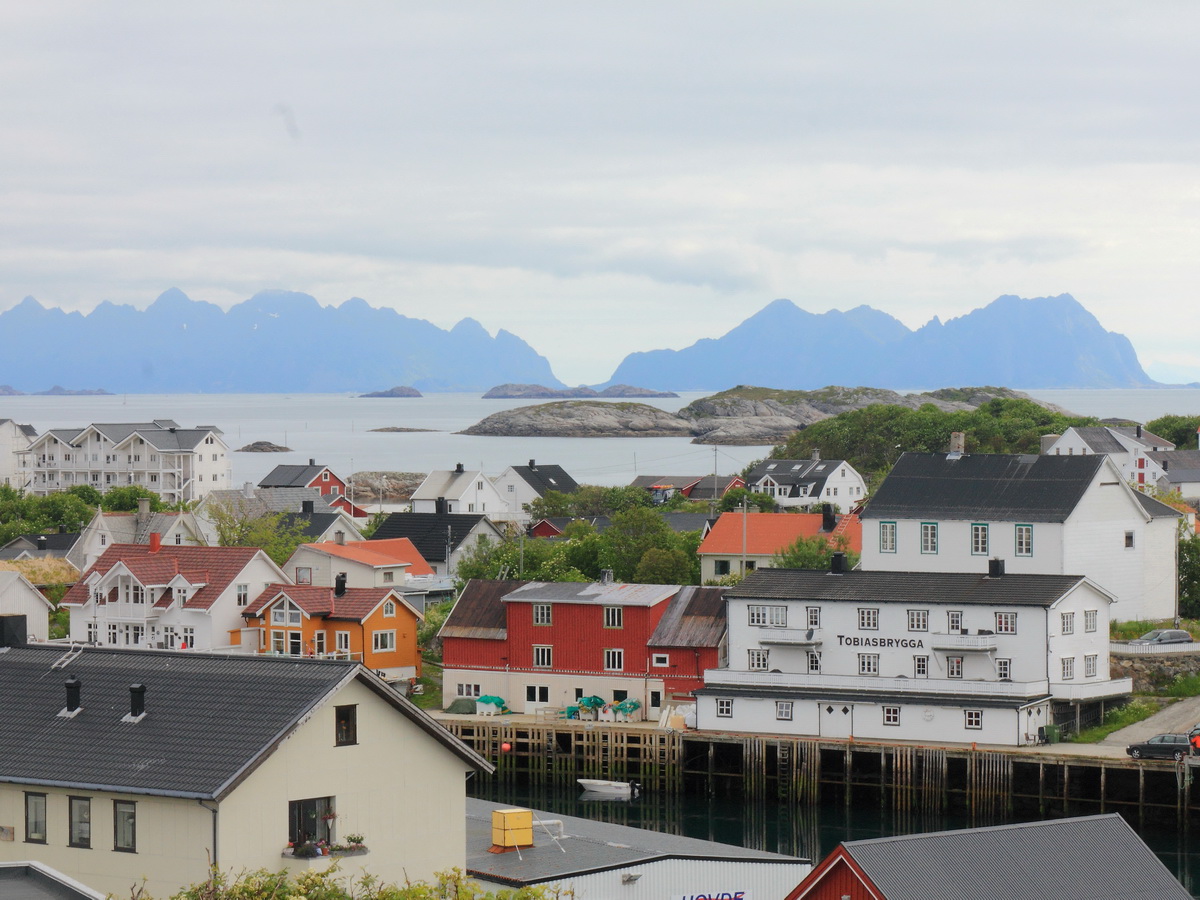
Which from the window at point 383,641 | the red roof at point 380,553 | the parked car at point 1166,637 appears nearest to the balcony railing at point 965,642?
the parked car at point 1166,637

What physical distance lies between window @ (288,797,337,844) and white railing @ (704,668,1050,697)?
31568mm

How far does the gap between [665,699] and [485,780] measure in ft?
23.2

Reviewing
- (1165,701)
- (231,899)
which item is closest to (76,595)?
(1165,701)

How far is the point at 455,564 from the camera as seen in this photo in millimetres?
89812

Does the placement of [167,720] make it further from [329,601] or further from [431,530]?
[431,530]

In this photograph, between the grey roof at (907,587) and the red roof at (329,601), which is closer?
the grey roof at (907,587)

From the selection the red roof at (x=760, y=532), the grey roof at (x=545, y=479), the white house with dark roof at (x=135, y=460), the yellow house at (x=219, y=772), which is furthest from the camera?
the white house with dark roof at (x=135, y=460)

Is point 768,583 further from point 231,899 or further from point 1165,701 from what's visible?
point 231,899

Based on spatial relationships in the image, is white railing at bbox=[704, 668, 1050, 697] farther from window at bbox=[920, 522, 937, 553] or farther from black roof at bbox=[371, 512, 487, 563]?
black roof at bbox=[371, 512, 487, 563]

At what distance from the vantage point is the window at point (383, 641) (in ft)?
213

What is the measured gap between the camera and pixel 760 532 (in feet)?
274

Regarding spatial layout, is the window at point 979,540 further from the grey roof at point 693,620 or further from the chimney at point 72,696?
the chimney at point 72,696

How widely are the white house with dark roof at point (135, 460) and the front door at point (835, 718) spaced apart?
97864 millimetres

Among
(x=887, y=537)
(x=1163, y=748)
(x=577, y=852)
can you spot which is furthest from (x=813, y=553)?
(x=577, y=852)
